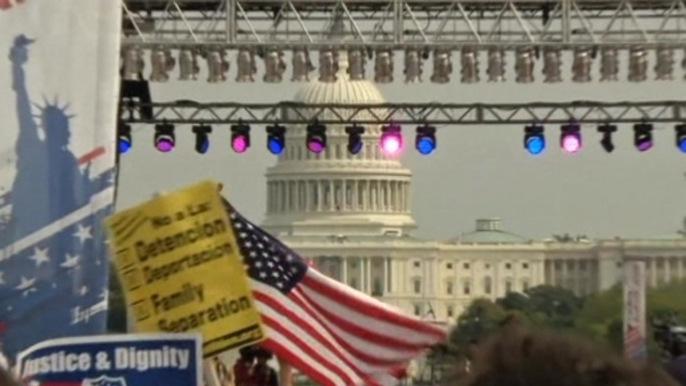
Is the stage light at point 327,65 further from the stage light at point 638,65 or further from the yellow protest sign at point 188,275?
the yellow protest sign at point 188,275

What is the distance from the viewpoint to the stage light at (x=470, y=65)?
1172 inches

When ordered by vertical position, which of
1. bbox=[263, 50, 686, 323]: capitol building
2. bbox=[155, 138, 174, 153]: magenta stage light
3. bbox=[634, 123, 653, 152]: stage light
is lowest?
bbox=[263, 50, 686, 323]: capitol building

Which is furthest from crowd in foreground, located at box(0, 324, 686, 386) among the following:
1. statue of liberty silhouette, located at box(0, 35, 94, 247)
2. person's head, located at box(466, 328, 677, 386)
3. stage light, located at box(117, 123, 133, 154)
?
stage light, located at box(117, 123, 133, 154)

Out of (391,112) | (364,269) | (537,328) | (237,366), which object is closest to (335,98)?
(364,269)

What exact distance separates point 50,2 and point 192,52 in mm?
14526

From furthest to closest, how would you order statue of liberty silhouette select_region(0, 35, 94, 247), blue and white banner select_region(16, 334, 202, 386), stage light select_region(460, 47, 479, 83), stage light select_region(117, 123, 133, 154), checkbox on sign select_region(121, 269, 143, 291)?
stage light select_region(460, 47, 479, 83)
stage light select_region(117, 123, 133, 154)
statue of liberty silhouette select_region(0, 35, 94, 247)
checkbox on sign select_region(121, 269, 143, 291)
blue and white banner select_region(16, 334, 202, 386)

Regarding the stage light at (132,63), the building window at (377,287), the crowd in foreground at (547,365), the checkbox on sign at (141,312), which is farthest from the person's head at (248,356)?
the building window at (377,287)

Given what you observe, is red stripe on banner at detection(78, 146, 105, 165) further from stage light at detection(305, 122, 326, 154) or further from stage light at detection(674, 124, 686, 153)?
stage light at detection(674, 124, 686, 153)

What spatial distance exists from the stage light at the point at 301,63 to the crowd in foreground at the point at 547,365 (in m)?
26.0

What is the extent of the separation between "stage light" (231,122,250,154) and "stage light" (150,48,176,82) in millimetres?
1458

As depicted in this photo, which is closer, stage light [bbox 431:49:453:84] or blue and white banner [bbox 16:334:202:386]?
blue and white banner [bbox 16:334:202:386]

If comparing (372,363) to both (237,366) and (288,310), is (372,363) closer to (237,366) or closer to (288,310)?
(288,310)

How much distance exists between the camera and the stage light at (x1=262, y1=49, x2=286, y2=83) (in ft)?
96.8

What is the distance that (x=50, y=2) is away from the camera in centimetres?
1462
